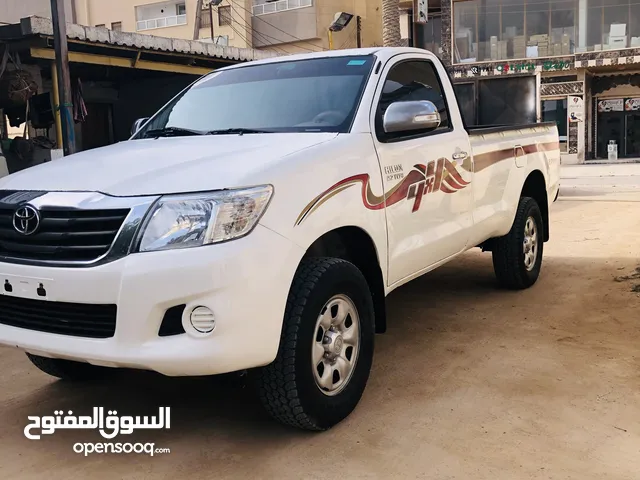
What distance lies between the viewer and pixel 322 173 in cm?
340

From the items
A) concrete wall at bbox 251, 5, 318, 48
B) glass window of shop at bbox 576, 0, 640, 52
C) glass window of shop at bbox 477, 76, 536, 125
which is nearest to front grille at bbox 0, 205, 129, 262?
glass window of shop at bbox 477, 76, 536, 125

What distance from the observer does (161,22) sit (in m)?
41.6

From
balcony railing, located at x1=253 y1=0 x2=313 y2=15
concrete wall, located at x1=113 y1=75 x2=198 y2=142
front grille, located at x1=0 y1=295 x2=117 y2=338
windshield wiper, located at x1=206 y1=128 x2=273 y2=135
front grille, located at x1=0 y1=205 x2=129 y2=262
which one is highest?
balcony railing, located at x1=253 y1=0 x2=313 y2=15

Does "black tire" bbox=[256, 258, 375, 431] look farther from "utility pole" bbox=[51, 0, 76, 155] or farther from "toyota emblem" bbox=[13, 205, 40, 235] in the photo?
"utility pole" bbox=[51, 0, 76, 155]

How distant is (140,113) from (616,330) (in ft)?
39.4

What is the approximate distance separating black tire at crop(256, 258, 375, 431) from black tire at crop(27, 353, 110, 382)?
57.5 inches

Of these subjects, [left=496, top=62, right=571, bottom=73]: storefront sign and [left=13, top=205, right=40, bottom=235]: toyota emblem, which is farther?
[left=496, top=62, right=571, bottom=73]: storefront sign

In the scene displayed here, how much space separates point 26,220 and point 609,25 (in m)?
→ 31.1

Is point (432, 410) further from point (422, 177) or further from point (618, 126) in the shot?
point (618, 126)

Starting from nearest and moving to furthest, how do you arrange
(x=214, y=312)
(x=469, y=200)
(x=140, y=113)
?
(x=214, y=312) < (x=469, y=200) < (x=140, y=113)

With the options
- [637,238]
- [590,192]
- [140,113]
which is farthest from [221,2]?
[637,238]

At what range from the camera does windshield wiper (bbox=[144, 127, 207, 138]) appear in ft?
13.8

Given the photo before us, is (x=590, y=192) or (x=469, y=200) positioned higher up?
(x=469, y=200)

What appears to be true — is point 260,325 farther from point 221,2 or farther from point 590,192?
point 221,2
